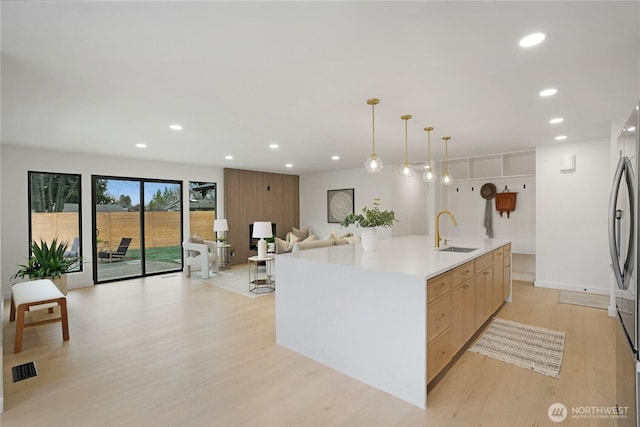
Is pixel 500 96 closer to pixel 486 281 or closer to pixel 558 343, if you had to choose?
pixel 486 281

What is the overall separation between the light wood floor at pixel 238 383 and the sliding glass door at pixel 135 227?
2.45 meters

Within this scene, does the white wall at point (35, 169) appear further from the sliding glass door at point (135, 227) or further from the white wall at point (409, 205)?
the white wall at point (409, 205)

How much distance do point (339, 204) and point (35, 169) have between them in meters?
6.20

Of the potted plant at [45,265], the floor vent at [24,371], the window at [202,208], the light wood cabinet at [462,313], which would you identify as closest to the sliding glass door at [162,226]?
the window at [202,208]

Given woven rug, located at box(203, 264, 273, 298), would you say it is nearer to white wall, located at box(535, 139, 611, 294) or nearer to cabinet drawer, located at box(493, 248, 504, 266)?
cabinet drawer, located at box(493, 248, 504, 266)

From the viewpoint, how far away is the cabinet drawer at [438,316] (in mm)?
2197

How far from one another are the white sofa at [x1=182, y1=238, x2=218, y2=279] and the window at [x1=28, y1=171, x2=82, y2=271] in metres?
1.84

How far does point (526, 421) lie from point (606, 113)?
3485mm

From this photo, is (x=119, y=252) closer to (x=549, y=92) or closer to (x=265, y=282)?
(x=265, y=282)

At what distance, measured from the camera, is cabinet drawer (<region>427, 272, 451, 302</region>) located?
218cm

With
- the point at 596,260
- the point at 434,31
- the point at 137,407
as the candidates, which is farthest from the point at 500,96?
the point at 137,407

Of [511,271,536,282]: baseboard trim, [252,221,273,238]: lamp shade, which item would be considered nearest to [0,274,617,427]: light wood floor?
[252,221,273,238]: lamp shade

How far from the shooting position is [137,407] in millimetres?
2160

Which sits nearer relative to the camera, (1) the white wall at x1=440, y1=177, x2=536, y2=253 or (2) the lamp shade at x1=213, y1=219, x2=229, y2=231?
(1) the white wall at x1=440, y1=177, x2=536, y2=253
